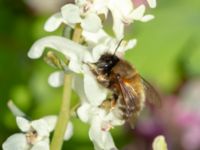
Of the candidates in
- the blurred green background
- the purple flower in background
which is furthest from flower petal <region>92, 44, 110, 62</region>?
the purple flower in background

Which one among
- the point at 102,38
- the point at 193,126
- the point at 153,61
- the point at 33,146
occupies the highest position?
the point at 102,38

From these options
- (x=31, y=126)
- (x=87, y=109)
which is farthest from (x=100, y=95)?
(x=31, y=126)

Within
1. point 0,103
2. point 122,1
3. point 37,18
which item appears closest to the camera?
point 122,1

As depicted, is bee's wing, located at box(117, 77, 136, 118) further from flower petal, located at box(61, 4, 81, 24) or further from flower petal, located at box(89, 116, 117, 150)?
flower petal, located at box(61, 4, 81, 24)

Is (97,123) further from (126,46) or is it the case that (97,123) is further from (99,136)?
(126,46)

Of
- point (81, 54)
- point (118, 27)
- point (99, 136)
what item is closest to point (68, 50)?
point (81, 54)

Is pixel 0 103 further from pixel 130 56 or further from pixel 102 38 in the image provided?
pixel 102 38
